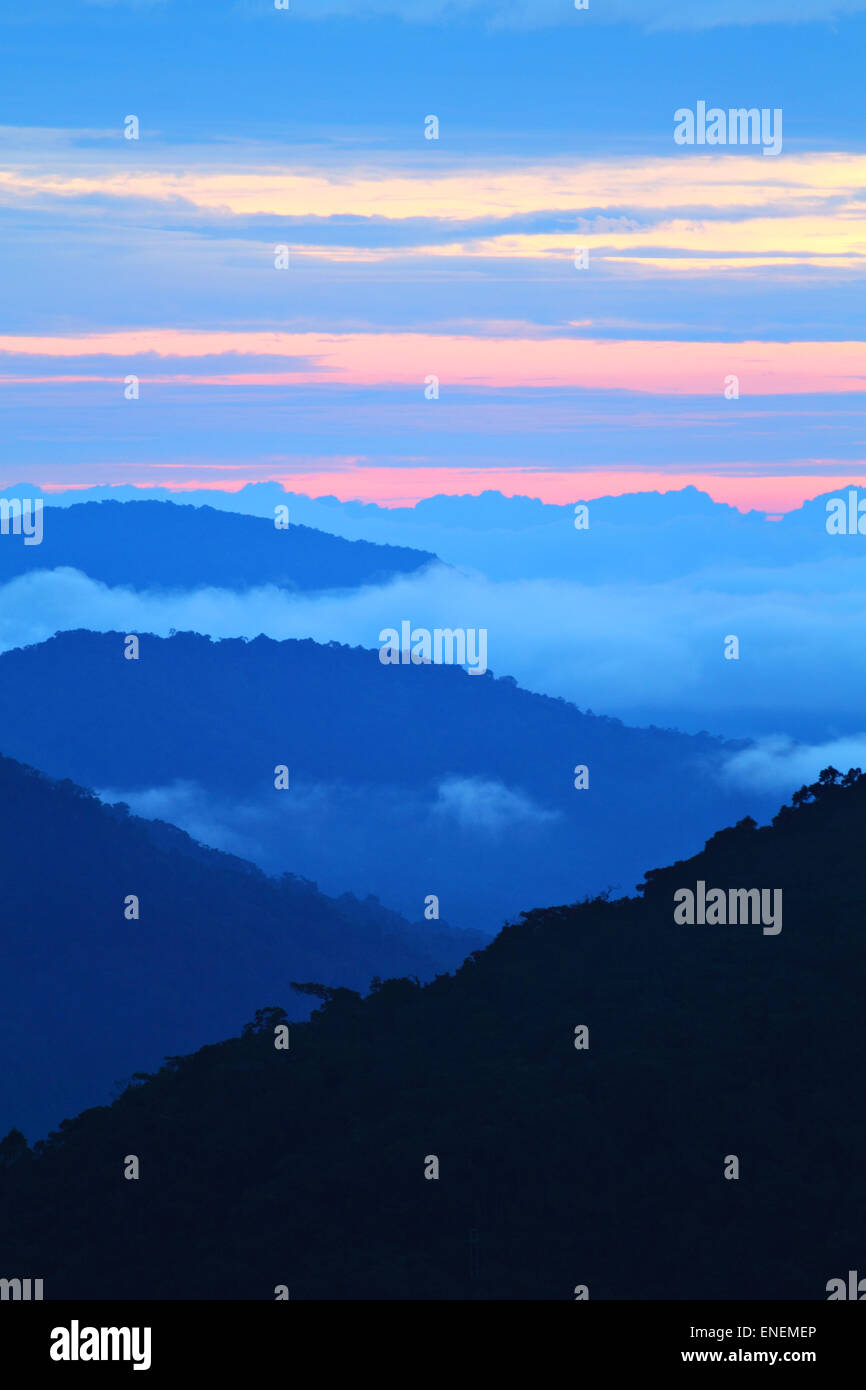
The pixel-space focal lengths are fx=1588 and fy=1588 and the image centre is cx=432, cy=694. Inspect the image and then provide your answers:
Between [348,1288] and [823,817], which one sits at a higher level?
[823,817]

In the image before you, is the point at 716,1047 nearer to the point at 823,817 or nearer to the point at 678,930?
the point at 678,930

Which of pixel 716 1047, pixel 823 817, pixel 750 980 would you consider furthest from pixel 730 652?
pixel 716 1047

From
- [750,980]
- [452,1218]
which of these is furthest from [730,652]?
[452,1218]

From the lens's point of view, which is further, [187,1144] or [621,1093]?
[187,1144]
